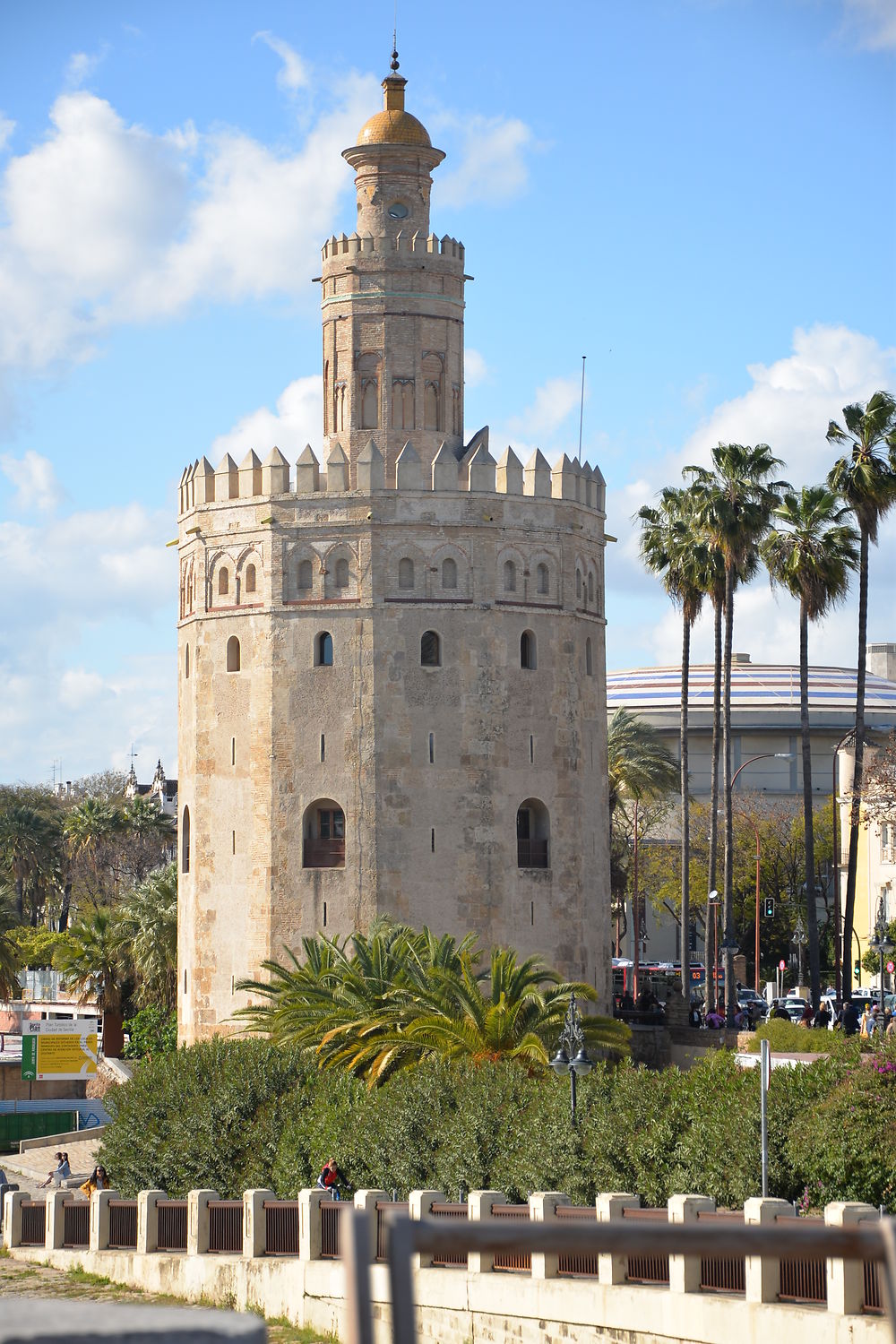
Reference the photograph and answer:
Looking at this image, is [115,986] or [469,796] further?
[115,986]

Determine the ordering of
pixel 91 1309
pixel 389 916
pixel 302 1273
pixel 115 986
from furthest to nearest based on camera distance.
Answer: pixel 115 986
pixel 389 916
pixel 302 1273
pixel 91 1309

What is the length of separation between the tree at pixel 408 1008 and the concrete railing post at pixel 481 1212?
25.2 feet

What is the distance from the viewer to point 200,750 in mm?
Answer: 47219

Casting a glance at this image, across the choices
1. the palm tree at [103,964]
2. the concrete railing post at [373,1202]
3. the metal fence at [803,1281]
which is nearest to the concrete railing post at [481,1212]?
the concrete railing post at [373,1202]

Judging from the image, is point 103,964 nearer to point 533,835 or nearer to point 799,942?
point 533,835

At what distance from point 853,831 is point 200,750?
15.2 meters

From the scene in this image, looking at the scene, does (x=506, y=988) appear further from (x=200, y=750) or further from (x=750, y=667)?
(x=750, y=667)

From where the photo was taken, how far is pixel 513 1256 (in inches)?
961

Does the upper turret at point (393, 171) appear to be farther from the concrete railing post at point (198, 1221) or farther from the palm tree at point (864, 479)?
the concrete railing post at point (198, 1221)

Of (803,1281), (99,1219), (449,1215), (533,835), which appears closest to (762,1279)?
(803,1281)

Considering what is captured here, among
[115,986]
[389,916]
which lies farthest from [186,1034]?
[115,986]

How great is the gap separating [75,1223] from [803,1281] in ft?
49.8

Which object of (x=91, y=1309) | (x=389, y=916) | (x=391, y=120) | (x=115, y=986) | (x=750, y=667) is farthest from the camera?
(x=750, y=667)

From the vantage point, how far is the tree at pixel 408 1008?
33969 mm
